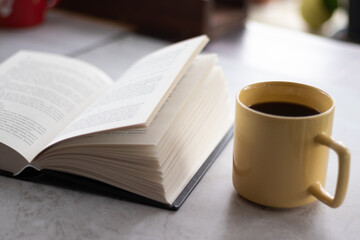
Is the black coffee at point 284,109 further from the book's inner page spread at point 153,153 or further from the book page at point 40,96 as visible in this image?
the book page at point 40,96

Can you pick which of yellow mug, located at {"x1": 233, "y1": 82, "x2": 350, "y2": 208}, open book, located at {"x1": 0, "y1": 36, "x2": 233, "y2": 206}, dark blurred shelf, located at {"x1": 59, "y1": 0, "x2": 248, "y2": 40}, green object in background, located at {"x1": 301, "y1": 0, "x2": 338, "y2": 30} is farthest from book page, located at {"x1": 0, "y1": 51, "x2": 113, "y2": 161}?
green object in background, located at {"x1": 301, "y1": 0, "x2": 338, "y2": 30}

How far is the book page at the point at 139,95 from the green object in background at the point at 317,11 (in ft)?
3.43

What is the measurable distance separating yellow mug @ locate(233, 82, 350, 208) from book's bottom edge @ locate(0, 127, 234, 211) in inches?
2.5

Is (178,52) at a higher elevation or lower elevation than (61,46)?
higher

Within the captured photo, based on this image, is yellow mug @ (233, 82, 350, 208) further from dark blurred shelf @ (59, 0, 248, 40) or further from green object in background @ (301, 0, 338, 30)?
green object in background @ (301, 0, 338, 30)

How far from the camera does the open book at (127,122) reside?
19.9 inches

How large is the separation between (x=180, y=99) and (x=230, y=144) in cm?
14

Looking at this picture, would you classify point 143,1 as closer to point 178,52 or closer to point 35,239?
point 178,52

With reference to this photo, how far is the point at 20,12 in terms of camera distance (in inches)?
46.1

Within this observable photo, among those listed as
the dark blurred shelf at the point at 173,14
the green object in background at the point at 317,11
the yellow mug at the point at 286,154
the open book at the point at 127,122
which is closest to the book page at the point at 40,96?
the open book at the point at 127,122

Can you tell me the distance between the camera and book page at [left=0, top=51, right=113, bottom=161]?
1.87 ft

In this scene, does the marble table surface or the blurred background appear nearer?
the marble table surface

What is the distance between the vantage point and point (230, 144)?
0.67m

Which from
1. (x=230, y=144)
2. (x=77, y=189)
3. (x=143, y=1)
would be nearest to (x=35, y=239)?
(x=77, y=189)
